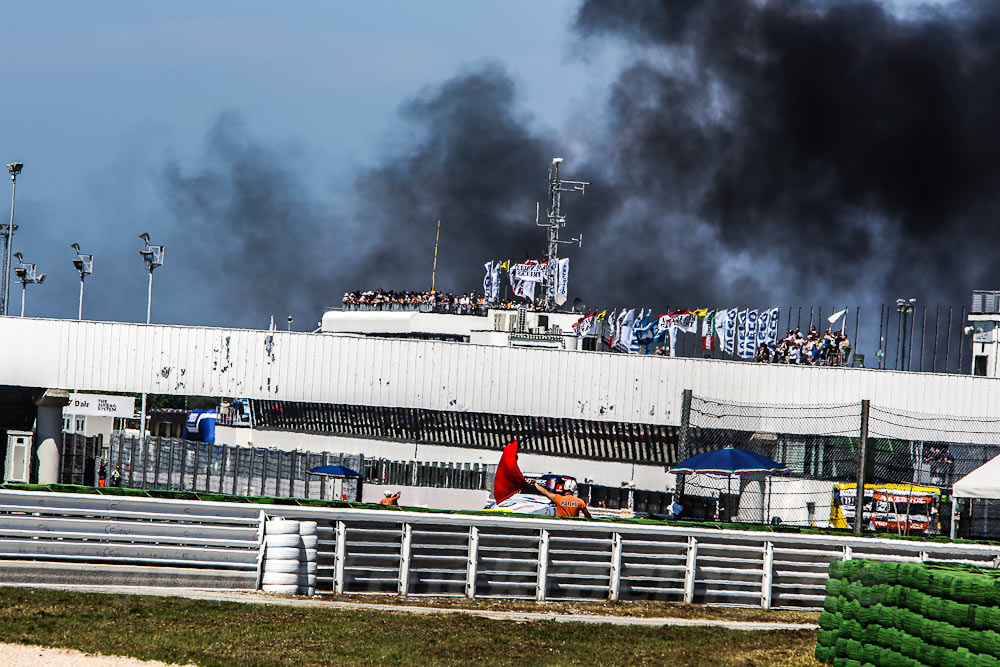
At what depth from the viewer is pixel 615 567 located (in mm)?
21344

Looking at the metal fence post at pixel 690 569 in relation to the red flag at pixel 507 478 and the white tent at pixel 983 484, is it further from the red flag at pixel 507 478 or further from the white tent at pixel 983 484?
the red flag at pixel 507 478

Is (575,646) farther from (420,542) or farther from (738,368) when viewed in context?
(738,368)

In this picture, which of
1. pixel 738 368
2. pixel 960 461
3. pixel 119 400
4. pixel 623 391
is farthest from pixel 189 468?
pixel 960 461

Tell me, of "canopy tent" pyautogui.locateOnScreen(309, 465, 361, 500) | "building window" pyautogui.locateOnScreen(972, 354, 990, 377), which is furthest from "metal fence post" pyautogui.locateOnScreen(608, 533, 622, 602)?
"building window" pyautogui.locateOnScreen(972, 354, 990, 377)

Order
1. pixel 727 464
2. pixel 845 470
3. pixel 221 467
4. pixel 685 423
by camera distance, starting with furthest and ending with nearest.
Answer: pixel 221 467, pixel 845 470, pixel 727 464, pixel 685 423

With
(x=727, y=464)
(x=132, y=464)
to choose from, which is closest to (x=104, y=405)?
(x=132, y=464)

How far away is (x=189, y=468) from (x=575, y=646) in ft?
125

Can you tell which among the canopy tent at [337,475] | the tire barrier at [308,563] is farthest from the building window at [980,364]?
the tire barrier at [308,563]

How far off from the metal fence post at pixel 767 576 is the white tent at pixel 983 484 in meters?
4.19

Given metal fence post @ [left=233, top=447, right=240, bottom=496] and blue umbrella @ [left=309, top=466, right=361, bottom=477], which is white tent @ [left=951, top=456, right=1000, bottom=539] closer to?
blue umbrella @ [left=309, top=466, right=361, bottom=477]

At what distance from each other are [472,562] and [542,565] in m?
1.11

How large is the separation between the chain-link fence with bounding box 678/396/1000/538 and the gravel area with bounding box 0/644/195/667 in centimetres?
1578

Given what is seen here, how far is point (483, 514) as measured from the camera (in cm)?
2147

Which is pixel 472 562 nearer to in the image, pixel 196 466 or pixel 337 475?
pixel 337 475
